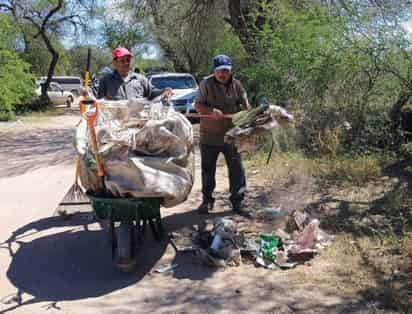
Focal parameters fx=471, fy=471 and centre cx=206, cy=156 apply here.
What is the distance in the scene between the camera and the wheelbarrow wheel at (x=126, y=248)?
14.0ft

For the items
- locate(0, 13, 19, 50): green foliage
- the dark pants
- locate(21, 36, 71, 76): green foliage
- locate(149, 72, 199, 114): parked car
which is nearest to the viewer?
the dark pants

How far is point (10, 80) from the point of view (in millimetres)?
17328

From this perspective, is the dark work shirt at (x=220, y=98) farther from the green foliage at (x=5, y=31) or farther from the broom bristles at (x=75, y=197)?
the green foliage at (x=5, y=31)

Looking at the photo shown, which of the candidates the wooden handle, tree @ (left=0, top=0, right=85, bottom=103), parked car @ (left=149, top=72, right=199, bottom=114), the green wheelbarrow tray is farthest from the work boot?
tree @ (left=0, top=0, right=85, bottom=103)

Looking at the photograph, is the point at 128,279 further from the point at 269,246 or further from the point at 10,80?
the point at 10,80

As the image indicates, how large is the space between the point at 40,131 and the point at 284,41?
1002 centimetres

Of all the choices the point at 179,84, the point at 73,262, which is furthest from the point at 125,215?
the point at 179,84

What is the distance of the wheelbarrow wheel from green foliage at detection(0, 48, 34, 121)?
555 inches

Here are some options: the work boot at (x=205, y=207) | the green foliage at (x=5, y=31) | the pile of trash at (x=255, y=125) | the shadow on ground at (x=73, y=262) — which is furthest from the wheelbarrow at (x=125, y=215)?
the green foliage at (x=5, y=31)

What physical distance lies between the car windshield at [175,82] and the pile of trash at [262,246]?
1155 cm

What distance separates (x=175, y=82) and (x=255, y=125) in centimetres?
1188

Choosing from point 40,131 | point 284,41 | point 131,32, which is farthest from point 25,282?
point 131,32

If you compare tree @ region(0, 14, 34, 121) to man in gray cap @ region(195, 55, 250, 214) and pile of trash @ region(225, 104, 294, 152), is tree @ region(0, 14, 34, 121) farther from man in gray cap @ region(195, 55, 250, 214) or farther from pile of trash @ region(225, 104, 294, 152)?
pile of trash @ region(225, 104, 294, 152)

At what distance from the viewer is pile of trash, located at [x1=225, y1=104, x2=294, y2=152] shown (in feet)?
15.5
